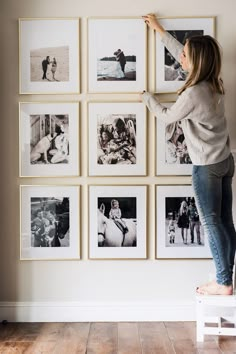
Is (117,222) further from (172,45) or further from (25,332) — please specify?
(172,45)

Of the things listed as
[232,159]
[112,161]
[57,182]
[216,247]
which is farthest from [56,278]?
[232,159]

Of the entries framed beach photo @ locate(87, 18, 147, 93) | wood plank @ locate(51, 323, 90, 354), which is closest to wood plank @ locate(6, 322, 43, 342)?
wood plank @ locate(51, 323, 90, 354)

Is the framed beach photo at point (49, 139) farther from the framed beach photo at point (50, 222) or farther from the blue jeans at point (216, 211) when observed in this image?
the blue jeans at point (216, 211)

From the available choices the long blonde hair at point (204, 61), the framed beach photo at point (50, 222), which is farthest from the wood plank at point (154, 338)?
the long blonde hair at point (204, 61)

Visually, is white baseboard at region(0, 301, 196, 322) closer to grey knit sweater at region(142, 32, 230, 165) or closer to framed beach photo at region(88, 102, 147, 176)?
framed beach photo at region(88, 102, 147, 176)

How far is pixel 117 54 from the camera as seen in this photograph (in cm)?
287

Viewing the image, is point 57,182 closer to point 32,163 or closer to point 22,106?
point 32,163

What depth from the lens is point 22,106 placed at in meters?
2.88

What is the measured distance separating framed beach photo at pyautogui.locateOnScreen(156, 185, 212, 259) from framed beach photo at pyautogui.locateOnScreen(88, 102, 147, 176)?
0.23 meters

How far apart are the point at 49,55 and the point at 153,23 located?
659 mm

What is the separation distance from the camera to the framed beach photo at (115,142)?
2885mm

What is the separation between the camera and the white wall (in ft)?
9.41

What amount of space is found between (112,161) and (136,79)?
0.52m

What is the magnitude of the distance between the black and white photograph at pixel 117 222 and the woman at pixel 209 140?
463 millimetres
